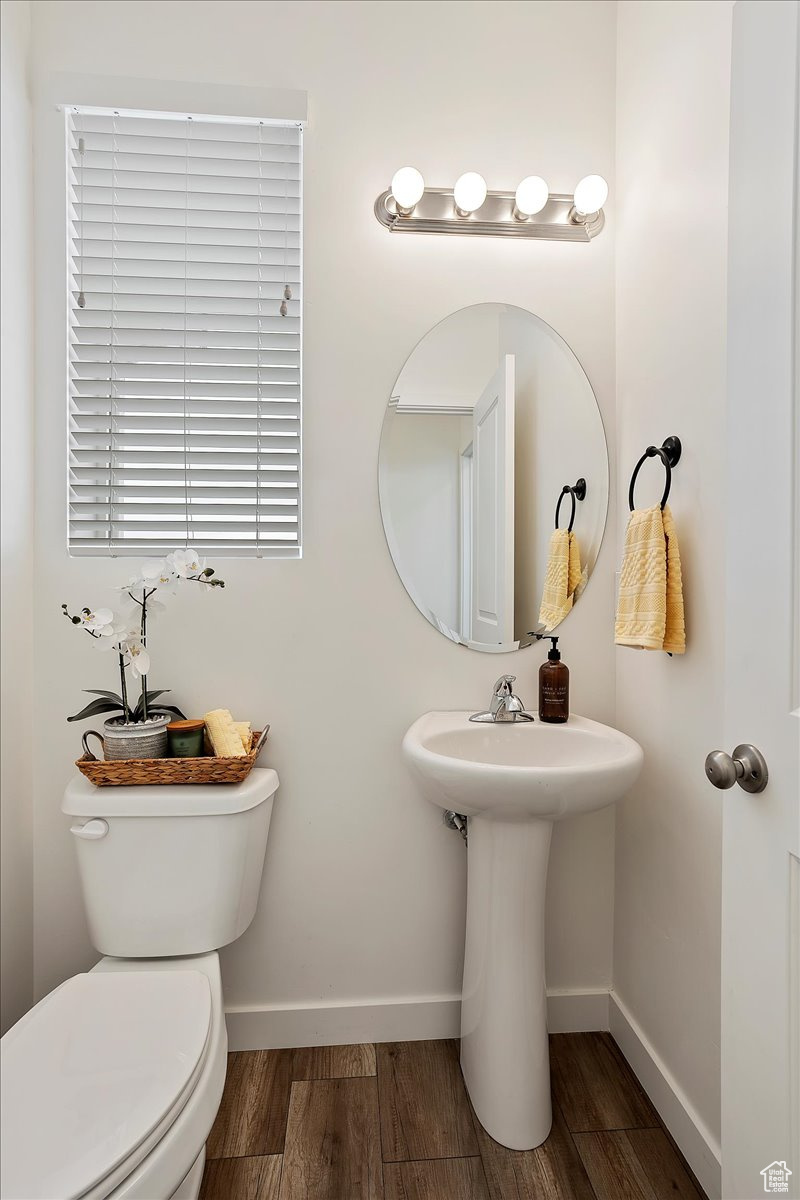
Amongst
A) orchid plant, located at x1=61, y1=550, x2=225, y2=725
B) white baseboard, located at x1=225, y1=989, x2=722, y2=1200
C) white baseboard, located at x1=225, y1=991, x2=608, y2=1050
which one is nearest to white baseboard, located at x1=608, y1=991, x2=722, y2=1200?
white baseboard, located at x1=225, y1=989, x2=722, y2=1200

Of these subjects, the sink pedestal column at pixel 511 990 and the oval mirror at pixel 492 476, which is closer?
the sink pedestal column at pixel 511 990

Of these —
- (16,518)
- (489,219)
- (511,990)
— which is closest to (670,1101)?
(511,990)

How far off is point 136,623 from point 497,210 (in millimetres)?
1288

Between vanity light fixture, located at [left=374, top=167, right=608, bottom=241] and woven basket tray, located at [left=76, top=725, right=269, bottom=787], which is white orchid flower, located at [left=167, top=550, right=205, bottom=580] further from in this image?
vanity light fixture, located at [left=374, top=167, right=608, bottom=241]

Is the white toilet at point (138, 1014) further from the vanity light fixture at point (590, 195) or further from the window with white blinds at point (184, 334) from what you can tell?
the vanity light fixture at point (590, 195)

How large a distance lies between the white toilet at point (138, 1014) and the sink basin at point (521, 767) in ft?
1.31

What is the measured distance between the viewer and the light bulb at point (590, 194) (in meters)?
1.63

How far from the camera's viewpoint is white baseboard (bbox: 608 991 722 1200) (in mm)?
1262

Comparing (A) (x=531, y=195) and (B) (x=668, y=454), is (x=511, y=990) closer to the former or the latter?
(B) (x=668, y=454)

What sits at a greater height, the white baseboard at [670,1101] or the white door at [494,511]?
the white door at [494,511]

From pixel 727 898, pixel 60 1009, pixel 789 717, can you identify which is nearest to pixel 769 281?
pixel 789 717

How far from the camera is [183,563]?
1.48 metres

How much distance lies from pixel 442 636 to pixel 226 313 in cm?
93

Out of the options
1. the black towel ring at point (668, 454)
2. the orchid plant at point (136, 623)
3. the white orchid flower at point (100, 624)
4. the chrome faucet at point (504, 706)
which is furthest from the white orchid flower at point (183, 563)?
the black towel ring at point (668, 454)
